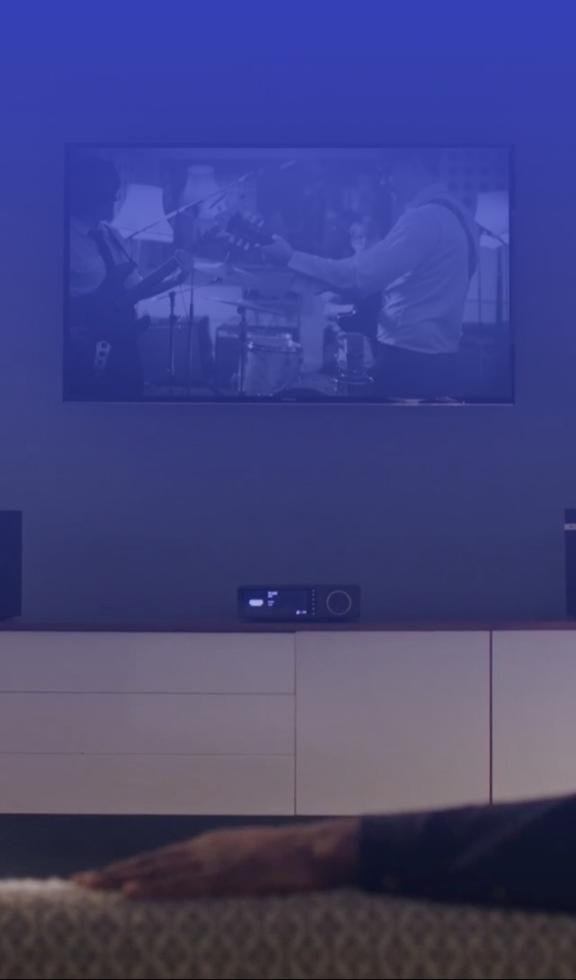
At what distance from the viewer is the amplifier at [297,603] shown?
11.7 ft

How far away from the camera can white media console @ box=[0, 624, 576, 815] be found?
11.3 feet

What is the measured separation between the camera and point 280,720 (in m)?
3.45

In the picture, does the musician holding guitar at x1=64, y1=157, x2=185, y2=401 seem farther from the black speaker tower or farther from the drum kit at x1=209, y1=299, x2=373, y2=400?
the black speaker tower

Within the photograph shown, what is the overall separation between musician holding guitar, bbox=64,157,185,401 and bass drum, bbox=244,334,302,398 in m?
0.32

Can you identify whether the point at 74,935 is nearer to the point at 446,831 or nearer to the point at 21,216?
the point at 446,831

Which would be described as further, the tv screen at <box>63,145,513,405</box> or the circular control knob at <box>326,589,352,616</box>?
the tv screen at <box>63,145,513,405</box>

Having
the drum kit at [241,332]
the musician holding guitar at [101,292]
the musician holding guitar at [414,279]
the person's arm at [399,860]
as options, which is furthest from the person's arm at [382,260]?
the person's arm at [399,860]

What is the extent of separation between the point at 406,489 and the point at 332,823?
10.4ft

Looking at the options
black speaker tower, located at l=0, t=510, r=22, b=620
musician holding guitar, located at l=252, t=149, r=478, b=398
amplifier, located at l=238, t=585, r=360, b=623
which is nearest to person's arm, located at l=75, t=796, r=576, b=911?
amplifier, located at l=238, t=585, r=360, b=623

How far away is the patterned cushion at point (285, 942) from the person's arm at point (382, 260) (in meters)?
3.22

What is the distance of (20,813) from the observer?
11.4 ft

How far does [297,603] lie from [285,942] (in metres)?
2.78

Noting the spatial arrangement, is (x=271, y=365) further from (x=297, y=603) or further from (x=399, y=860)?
(x=399, y=860)

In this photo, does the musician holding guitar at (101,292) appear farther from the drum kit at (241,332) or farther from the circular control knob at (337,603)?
the circular control knob at (337,603)
